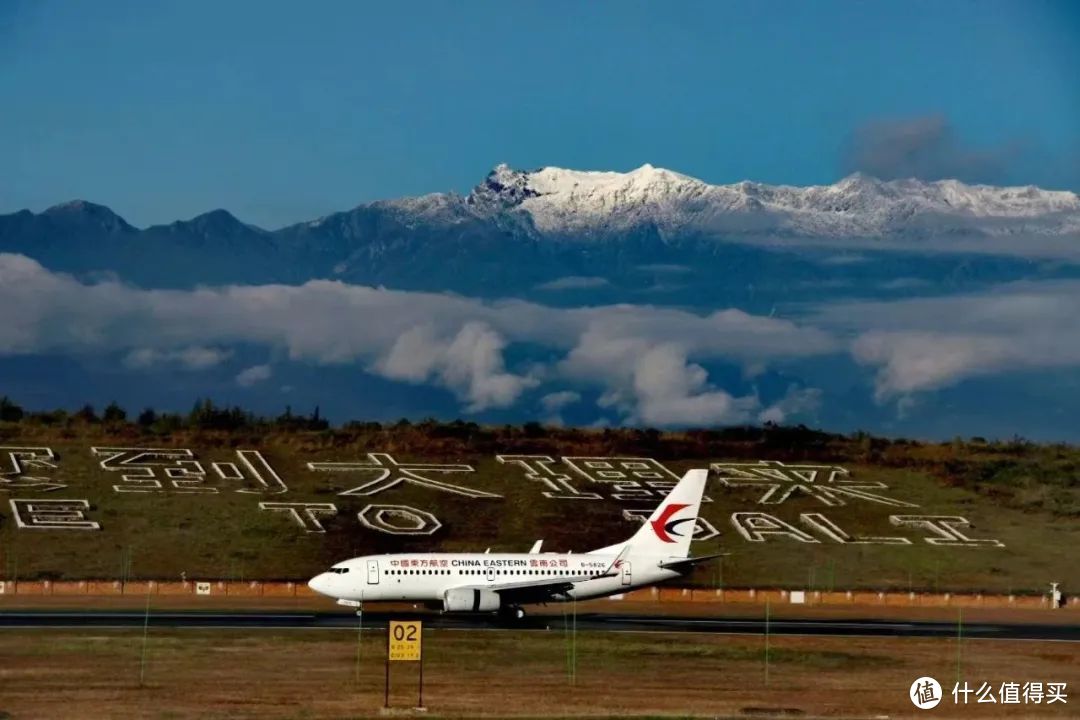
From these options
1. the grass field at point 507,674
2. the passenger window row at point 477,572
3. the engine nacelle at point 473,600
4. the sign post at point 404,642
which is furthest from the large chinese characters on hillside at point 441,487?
the sign post at point 404,642

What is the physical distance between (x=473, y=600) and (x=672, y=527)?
1185cm

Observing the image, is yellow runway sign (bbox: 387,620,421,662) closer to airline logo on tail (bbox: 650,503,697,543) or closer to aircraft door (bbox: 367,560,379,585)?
aircraft door (bbox: 367,560,379,585)

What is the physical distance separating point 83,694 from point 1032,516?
8722cm

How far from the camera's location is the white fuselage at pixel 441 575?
73.4 m

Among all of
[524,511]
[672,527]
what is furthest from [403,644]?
[524,511]

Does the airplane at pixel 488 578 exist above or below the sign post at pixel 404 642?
above

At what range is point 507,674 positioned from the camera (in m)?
52.8

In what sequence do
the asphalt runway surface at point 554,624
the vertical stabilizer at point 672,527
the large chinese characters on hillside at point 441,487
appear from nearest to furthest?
the asphalt runway surface at point 554,624 → the vertical stabilizer at point 672,527 → the large chinese characters on hillside at point 441,487

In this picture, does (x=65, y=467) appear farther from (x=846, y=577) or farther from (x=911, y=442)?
(x=911, y=442)

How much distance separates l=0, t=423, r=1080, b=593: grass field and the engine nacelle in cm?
2280

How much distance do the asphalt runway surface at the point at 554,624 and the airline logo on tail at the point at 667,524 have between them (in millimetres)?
4352

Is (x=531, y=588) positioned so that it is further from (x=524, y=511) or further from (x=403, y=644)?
(x=524, y=511)

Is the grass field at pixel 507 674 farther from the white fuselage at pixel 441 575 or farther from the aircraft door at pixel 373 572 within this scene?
the aircraft door at pixel 373 572

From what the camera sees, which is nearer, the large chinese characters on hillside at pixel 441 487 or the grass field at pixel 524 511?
the grass field at pixel 524 511
